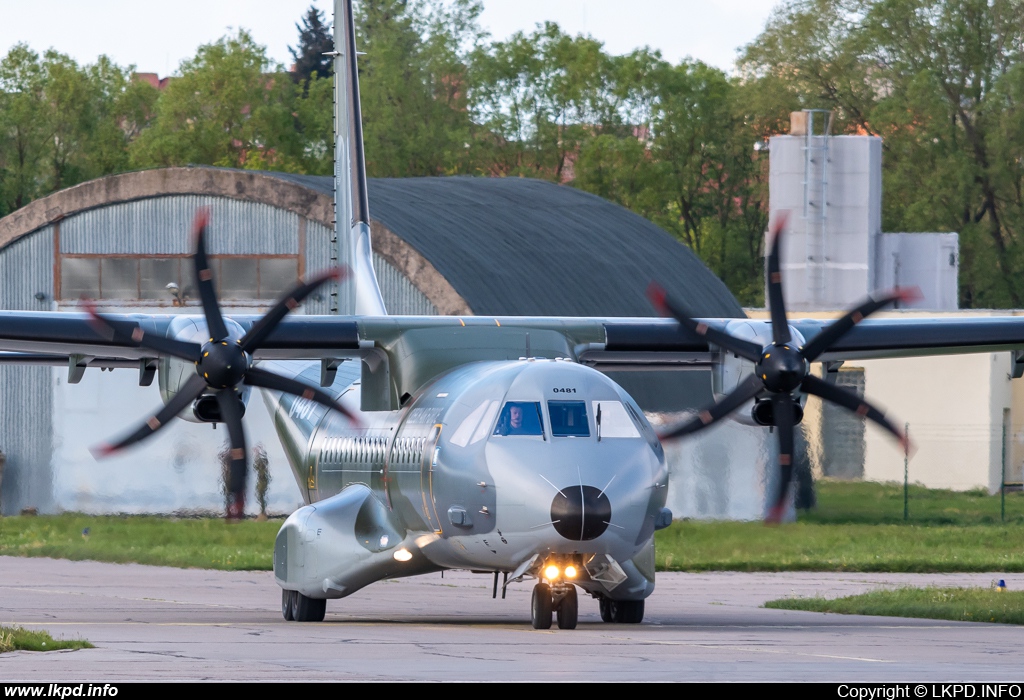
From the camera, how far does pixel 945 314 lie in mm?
42594

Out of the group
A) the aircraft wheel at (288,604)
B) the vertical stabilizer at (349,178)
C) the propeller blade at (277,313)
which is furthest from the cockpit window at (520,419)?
the vertical stabilizer at (349,178)

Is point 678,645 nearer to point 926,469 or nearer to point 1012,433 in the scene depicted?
point 926,469

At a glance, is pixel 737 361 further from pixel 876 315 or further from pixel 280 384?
pixel 876 315

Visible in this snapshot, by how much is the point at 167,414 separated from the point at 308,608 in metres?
2.77

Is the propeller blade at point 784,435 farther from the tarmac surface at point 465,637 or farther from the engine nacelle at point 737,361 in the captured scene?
the tarmac surface at point 465,637

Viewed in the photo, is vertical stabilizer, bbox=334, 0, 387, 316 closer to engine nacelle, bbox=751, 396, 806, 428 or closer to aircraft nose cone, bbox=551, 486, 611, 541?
engine nacelle, bbox=751, 396, 806, 428

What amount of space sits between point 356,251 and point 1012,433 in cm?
2208

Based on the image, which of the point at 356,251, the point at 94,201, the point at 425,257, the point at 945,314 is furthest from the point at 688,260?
the point at 356,251

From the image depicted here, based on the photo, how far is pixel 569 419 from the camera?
16.0m

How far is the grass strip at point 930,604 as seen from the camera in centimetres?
1911

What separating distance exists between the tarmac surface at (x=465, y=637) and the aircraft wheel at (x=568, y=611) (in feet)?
0.33

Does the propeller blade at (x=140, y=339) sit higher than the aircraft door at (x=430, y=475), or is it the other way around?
the propeller blade at (x=140, y=339)

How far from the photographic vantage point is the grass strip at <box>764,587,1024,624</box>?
19.1 metres

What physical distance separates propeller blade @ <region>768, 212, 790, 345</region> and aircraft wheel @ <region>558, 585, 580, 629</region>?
13.1 feet
